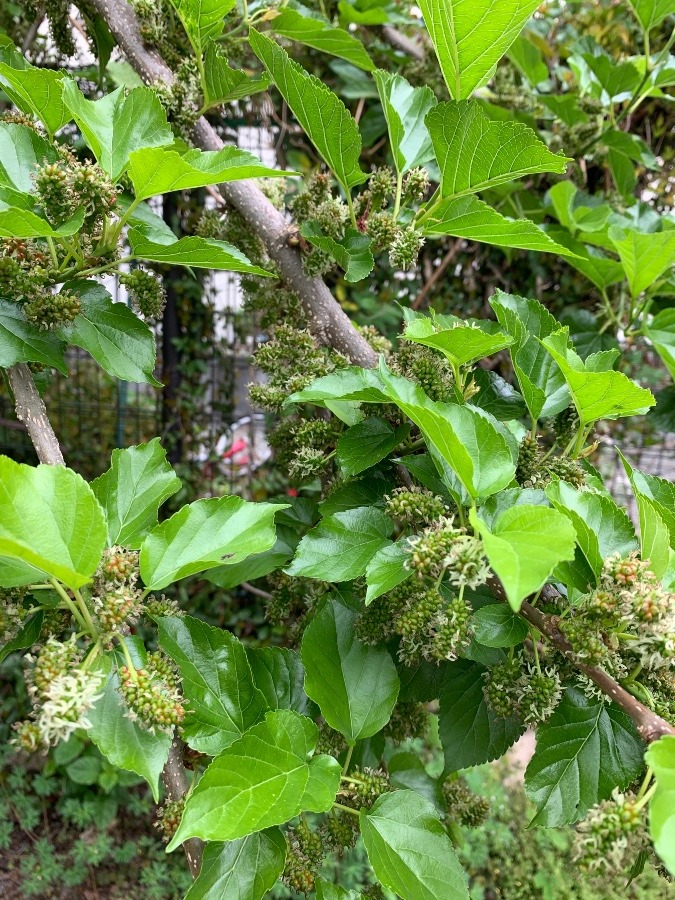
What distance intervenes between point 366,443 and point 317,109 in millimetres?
364

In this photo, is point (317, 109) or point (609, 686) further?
point (317, 109)

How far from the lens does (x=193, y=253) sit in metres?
0.62

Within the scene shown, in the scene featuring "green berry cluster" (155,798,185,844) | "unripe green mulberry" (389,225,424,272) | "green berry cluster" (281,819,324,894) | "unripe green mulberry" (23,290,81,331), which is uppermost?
"unripe green mulberry" (389,225,424,272)

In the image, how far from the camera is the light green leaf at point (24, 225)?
52 centimetres

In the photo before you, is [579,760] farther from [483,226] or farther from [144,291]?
[144,291]

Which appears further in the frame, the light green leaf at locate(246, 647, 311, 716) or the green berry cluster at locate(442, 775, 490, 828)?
the green berry cluster at locate(442, 775, 490, 828)

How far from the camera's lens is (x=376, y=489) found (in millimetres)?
667

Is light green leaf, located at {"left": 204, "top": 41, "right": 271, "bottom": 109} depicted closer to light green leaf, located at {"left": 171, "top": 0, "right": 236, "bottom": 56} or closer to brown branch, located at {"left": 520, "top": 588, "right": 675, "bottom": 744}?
light green leaf, located at {"left": 171, "top": 0, "right": 236, "bottom": 56}

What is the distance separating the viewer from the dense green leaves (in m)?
0.67

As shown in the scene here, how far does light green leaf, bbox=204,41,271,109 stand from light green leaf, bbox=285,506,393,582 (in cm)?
53

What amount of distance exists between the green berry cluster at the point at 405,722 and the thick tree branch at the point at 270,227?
1.43ft

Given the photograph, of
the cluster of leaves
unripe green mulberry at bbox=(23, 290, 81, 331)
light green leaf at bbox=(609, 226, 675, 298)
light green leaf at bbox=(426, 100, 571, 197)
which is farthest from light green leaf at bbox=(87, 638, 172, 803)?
light green leaf at bbox=(609, 226, 675, 298)

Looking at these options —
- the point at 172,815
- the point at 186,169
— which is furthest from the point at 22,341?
the point at 172,815

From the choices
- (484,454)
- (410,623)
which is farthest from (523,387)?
→ (410,623)
